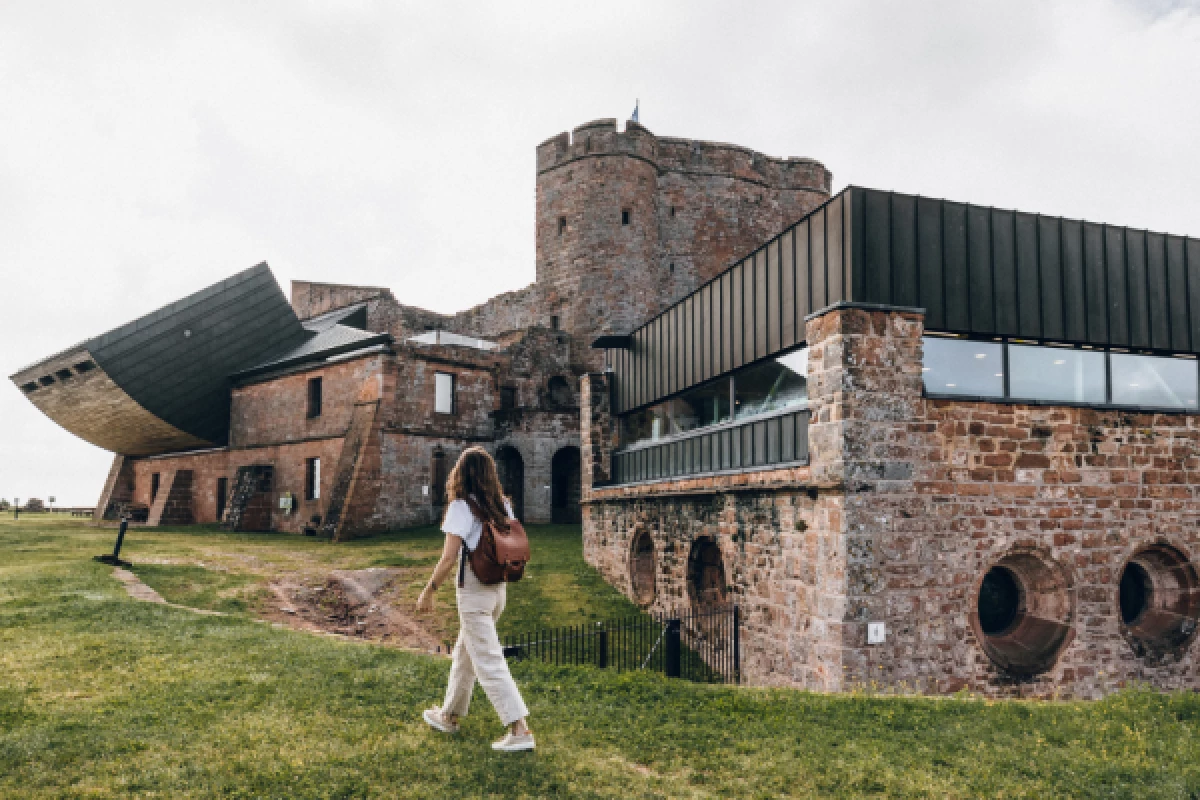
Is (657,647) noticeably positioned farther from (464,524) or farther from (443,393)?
(443,393)

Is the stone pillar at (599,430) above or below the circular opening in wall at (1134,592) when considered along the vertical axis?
above

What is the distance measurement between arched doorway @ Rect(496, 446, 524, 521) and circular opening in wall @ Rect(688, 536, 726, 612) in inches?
653

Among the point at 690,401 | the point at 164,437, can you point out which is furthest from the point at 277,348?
the point at 690,401

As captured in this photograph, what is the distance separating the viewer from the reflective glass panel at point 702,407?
Result: 1356cm

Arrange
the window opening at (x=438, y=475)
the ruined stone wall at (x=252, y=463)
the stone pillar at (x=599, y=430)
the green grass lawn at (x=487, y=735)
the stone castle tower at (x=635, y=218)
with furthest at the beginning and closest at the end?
the stone castle tower at (x=635, y=218), the ruined stone wall at (x=252, y=463), the window opening at (x=438, y=475), the stone pillar at (x=599, y=430), the green grass lawn at (x=487, y=735)

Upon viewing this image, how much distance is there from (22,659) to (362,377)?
2101cm

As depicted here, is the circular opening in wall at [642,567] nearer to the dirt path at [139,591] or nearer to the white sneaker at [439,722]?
the dirt path at [139,591]

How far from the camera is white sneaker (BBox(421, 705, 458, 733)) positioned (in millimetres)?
5289

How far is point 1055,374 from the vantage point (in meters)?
10.9

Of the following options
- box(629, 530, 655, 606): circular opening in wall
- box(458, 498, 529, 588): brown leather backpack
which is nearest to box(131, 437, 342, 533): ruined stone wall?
box(629, 530, 655, 606): circular opening in wall

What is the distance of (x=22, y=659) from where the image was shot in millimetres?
7250

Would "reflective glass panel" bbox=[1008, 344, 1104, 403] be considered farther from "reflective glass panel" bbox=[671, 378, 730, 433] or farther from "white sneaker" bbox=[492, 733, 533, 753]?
"white sneaker" bbox=[492, 733, 533, 753]

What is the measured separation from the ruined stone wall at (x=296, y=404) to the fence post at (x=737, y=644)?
18.5 metres

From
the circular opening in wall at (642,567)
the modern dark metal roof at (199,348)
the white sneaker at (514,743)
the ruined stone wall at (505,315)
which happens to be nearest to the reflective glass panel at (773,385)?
the circular opening in wall at (642,567)
